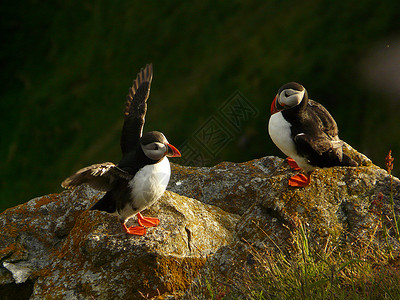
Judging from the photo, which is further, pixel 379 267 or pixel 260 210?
pixel 260 210

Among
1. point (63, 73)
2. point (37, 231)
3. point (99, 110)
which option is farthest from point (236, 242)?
point (63, 73)

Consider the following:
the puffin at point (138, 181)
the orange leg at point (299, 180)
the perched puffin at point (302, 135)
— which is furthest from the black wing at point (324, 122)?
the puffin at point (138, 181)

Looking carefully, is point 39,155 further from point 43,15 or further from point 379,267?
point 379,267

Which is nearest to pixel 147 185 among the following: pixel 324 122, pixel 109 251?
pixel 109 251

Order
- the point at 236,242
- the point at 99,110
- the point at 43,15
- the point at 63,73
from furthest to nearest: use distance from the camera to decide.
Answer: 1. the point at 43,15
2. the point at 63,73
3. the point at 99,110
4. the point at 236,242

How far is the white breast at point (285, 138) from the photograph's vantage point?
570cm

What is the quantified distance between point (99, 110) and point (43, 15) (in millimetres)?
7851

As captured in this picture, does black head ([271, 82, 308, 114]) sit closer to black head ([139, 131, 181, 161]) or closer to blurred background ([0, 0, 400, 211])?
black head ([139, 131, 181, 161])

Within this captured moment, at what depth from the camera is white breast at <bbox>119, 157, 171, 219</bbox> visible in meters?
5.52

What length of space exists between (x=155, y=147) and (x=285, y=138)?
1533mm

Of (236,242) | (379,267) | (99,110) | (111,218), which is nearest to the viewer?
(379,267)

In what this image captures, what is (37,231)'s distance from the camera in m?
6.60

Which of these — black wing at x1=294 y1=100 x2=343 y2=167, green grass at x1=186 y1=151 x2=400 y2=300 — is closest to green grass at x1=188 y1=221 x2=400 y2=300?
green grass at x1=186 y1=151 x2=400 y2=300

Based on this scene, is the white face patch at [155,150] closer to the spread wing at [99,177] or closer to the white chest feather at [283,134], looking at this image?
the spread wing at [99,177]
